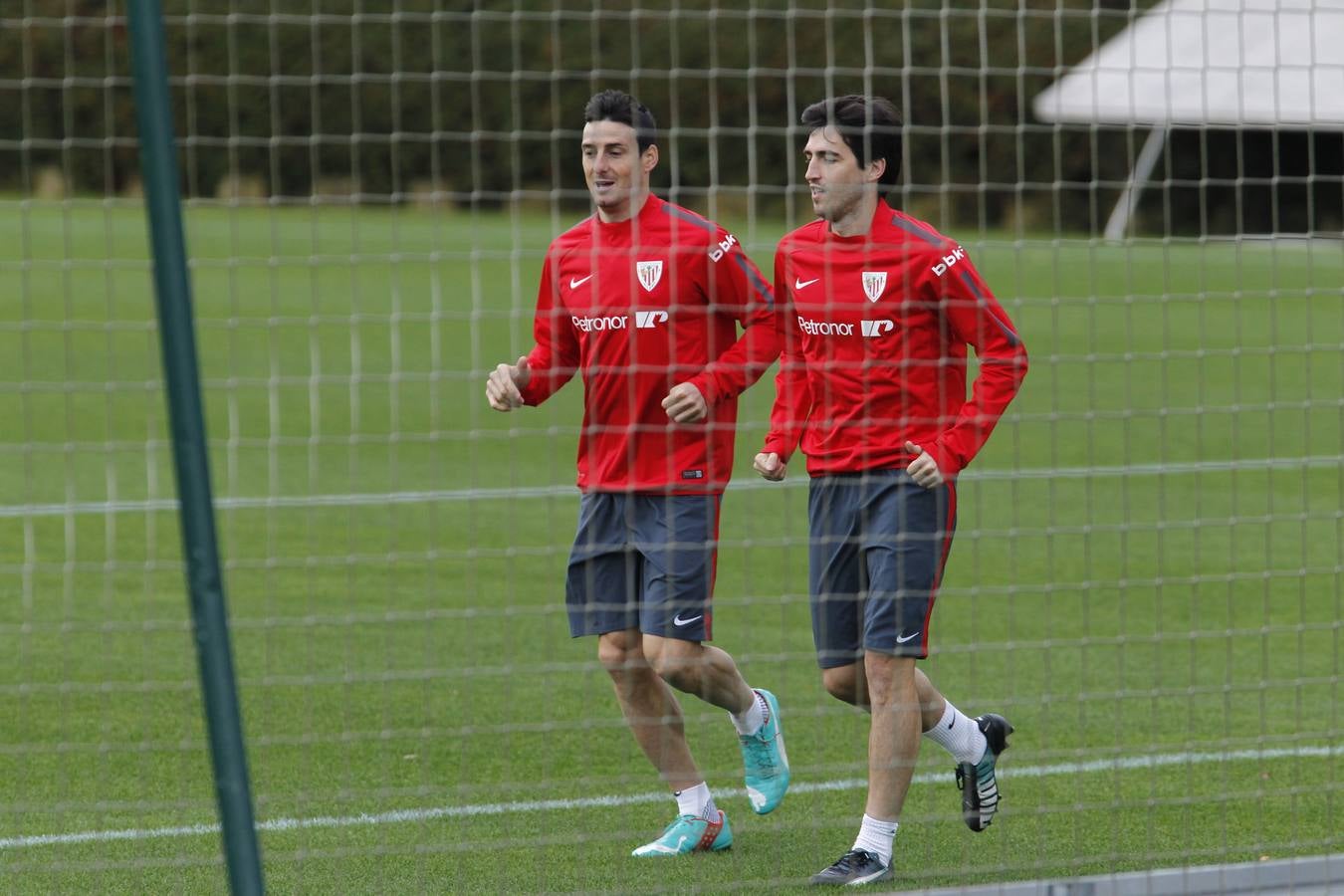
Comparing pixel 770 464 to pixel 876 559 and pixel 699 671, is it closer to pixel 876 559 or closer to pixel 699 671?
pixel 876 559

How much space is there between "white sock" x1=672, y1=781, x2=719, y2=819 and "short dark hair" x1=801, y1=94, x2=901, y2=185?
178 cm

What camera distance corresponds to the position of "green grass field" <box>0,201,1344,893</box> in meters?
5.36

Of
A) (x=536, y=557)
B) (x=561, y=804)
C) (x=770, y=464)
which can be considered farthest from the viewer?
(x=536, y=557)

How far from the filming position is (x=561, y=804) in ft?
19.8

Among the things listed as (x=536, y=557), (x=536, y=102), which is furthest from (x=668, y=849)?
(x=536, y=102)

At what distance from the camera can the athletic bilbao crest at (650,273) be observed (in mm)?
5434

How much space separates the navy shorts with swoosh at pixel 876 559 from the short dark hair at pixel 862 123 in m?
0.85

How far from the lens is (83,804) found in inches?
237

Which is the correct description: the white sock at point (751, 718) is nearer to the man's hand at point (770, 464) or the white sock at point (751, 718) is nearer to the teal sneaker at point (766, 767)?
the teal sneaker at point (766, 767)

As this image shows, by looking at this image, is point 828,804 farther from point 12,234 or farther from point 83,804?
point 12,234

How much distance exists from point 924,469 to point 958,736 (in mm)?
922

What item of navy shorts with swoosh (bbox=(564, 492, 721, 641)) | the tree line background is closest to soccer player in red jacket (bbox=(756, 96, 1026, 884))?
navy shorts with swoosh (bbox=(564, 492, 721, 641))

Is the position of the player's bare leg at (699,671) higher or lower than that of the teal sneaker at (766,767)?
higher

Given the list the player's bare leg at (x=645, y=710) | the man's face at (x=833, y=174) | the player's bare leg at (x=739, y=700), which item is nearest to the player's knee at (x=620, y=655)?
the player's bare leg at (x=645, y=710)
